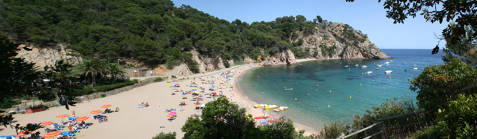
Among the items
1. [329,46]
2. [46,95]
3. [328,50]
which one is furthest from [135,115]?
[329,46]

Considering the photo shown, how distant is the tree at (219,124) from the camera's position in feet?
30.1

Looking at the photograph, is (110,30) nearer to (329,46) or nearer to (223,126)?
(223,126)

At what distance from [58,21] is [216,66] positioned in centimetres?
3722

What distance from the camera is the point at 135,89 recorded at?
105 feet

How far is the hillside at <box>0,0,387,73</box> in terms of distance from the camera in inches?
1252

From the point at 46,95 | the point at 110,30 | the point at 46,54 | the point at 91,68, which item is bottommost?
the point at 46,95

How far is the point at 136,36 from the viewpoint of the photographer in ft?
149

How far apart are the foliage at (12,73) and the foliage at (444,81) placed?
11.2 metres

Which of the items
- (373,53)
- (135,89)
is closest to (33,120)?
(135,89)

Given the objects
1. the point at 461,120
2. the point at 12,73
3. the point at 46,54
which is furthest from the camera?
the point at 46,54

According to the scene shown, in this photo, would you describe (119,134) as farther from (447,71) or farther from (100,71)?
(447,71)

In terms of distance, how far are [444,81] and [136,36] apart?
49.8 meters

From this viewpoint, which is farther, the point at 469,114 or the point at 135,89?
the point at 135,89

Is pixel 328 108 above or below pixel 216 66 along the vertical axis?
below
